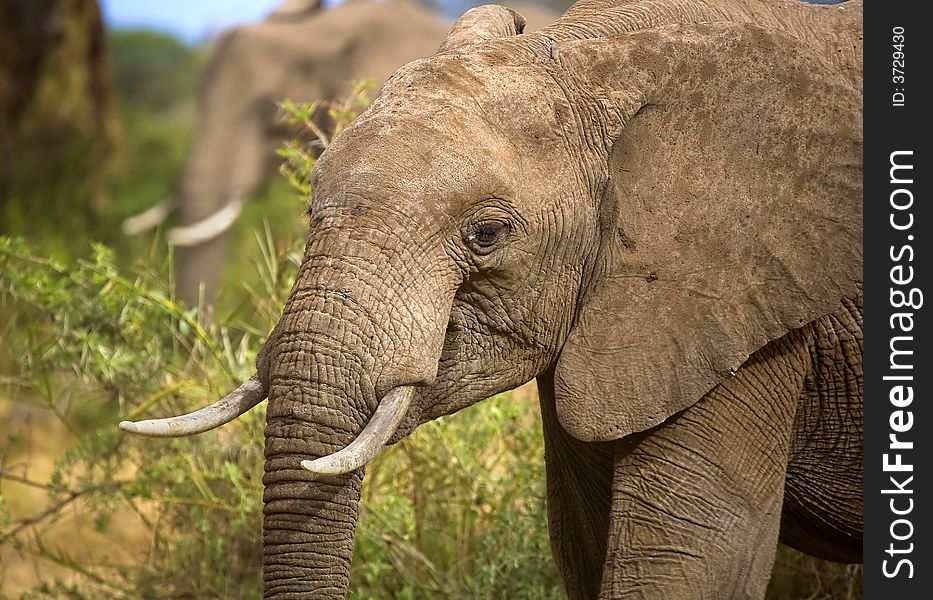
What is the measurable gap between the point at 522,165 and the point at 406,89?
290mm

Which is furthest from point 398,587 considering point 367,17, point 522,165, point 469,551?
point 367,17

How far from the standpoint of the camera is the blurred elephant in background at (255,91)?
9609 mm

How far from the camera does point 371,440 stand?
2598mm

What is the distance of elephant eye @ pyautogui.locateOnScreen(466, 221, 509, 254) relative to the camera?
9.24ft

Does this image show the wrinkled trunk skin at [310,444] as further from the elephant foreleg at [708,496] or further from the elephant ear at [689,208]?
the elephant foreleg at [708,496]

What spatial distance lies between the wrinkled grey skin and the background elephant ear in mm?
26

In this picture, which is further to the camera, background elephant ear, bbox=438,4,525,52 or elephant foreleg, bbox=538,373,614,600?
elephant foreleg, bbox=538,373,614,600

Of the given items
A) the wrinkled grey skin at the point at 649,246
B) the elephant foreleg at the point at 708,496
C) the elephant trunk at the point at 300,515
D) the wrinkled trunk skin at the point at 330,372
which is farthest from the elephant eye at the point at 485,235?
the elephant foreleg at the point at 708,496

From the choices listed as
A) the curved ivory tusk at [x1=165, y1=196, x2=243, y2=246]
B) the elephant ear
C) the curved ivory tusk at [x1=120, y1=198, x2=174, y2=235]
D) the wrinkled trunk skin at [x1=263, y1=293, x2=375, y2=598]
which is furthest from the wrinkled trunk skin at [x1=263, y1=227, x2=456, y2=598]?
the curved ivory tusk at [x1=120, y1=198, x2=174, y2=235]

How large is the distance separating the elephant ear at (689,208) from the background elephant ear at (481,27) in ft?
0.87

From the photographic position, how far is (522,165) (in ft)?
9.44

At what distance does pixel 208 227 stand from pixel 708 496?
22.8ft

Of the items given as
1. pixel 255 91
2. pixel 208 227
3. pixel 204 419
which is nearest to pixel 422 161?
pixel 204 419

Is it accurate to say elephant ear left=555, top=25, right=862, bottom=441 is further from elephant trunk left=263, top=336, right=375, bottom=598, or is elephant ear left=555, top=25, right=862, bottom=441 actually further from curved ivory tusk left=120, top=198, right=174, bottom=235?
curved ivory tusk left=120, top=198, right=174, bottom=235
